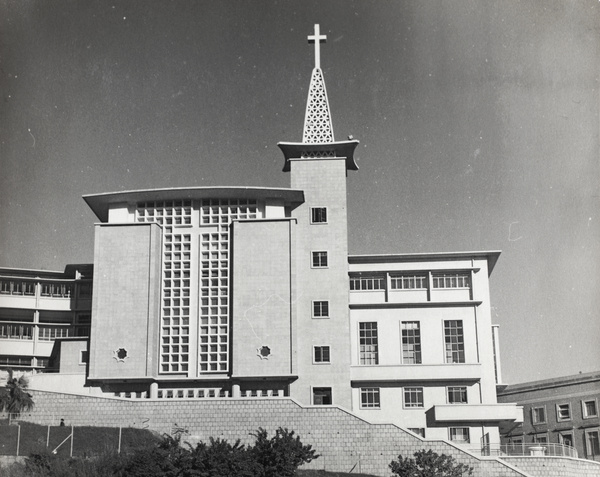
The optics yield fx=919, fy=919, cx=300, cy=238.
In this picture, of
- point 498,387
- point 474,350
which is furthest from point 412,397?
point 498,387

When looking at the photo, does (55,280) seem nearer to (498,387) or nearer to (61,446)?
(61,446)

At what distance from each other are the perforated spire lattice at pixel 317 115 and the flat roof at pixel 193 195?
13.1ft

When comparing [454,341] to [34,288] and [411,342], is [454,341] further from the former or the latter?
[34,288]

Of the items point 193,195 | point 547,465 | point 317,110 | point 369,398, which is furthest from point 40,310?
point 547,465

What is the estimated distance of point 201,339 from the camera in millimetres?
53844

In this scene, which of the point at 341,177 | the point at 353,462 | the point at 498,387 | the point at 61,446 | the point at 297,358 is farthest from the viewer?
the point at 498,387

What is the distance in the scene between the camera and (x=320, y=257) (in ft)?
182

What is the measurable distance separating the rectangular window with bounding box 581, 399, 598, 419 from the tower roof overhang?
2610 cm

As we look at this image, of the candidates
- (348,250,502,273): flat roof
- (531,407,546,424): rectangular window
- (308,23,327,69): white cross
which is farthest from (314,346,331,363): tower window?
(531,407,546,424): rectangular window

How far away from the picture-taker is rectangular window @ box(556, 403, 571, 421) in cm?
6875

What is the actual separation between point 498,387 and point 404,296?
9529mm

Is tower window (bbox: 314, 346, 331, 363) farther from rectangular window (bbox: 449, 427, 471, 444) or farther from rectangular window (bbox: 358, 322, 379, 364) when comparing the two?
rectangular window (bbox: 449, 427, 471, 444)

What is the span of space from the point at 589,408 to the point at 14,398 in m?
41.4

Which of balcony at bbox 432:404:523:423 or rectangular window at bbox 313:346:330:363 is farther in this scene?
rectangular window at bbox 313:346:330:363
